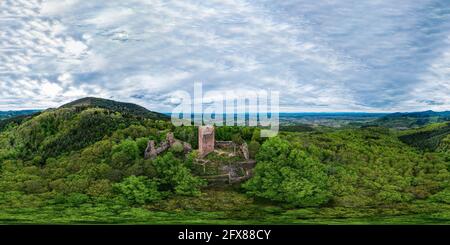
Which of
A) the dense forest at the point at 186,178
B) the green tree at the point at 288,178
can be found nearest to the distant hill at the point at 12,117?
the dense forest at the point at 186,178

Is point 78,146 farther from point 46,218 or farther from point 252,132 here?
point 252,132

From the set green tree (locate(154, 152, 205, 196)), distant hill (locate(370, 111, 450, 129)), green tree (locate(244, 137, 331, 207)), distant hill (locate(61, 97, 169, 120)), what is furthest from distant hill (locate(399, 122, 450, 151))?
distant hill (locate(61, 97, 169, 120))

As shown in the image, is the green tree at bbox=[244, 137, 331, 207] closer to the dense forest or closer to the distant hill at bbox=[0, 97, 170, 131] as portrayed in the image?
the dense forest

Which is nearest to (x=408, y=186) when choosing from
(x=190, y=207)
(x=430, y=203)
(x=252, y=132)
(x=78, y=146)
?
(x=430, y=203)

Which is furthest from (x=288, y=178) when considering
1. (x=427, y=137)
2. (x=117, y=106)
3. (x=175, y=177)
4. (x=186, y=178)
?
(x=117, y=106)

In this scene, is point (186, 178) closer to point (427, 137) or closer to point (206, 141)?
point (206, 141)

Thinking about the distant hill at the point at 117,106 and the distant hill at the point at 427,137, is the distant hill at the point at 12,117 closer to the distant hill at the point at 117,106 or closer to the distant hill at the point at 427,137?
the distant hill at the point at 117,106
